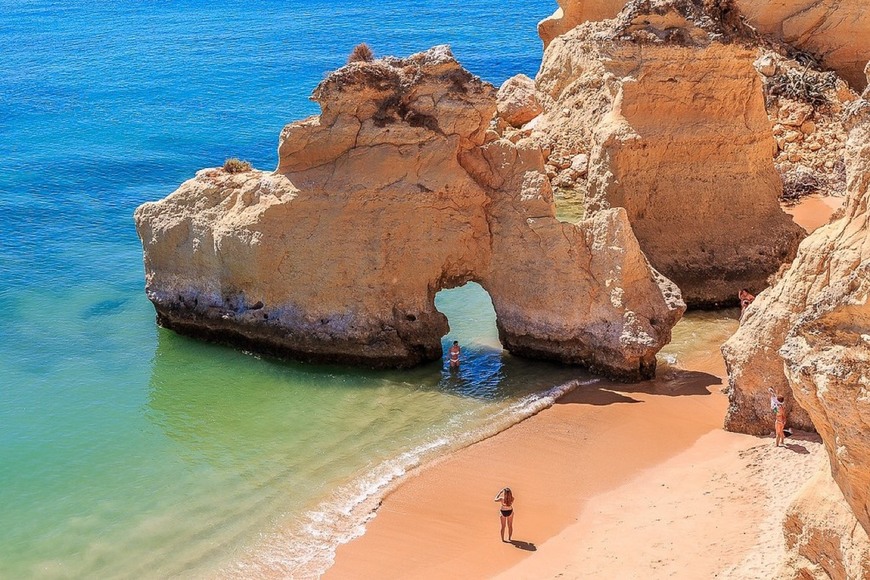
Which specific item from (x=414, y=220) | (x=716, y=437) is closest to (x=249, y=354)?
(x=414, y=220)

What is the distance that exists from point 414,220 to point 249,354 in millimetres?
3874

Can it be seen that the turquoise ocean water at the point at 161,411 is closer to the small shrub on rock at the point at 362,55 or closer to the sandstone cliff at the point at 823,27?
the small shrub on rock at the point at 362,55

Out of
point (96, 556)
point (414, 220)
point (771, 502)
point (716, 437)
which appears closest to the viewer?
point (771, 502)

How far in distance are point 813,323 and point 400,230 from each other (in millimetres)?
11077

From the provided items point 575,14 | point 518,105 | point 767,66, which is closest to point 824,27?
point 767,66

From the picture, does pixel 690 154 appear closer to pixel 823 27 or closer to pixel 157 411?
pixel 157 411

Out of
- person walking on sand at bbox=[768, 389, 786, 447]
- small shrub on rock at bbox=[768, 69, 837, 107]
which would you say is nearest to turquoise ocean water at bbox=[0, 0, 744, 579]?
person walking on sand at bbox=[768, 389, 786, 447]

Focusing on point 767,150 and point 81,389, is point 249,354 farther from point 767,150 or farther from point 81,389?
point 767,150

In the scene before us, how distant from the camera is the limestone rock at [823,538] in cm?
901

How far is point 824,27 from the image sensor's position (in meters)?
32.1

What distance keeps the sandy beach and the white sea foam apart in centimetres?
20

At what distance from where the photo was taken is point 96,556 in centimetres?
1459

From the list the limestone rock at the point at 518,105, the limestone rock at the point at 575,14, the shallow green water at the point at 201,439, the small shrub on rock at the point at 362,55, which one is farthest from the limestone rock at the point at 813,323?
the limestone rock at the point at 575,14

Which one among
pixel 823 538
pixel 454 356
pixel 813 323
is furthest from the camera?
pixel 454 356
